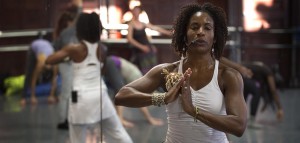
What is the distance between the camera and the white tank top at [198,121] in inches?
96.3

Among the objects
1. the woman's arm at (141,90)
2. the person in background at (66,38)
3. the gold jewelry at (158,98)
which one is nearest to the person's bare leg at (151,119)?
the person in background at (66,38)

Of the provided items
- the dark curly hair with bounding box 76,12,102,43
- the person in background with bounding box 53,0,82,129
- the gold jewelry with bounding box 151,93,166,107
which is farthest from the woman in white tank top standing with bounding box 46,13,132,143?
the gold jewelry with bounding box 151,93,166,107

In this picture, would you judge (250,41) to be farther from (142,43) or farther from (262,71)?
(142,43)

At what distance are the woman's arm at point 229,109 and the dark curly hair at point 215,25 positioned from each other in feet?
0.44

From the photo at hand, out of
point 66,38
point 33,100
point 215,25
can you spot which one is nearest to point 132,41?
point 66,38

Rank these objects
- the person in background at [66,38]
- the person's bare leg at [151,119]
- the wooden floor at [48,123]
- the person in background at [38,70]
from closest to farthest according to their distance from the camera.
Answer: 1. the person's bare leg at [151,119]
2. the person in background at [66,38]
3. the person in background at [38,70]
4. the wooden floor at [48,123]

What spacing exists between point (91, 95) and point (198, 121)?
1.95 m

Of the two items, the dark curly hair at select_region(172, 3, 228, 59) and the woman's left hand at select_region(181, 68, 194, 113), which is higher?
the dark curly hair at select_region(172, 3, 228, 59)

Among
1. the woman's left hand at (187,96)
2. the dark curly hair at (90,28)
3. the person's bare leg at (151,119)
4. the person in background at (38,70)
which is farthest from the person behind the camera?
the person in background at (38,70)

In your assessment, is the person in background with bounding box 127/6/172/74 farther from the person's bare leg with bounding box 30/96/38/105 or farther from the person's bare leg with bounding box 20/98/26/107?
the person's bare leg with bounding box 20/98/26/107

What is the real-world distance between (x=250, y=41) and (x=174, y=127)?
120 inches

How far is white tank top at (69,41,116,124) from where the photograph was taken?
431 cm

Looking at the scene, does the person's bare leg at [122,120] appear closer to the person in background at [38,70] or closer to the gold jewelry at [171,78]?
the person in background at [38,70]

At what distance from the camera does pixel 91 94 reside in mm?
4316
